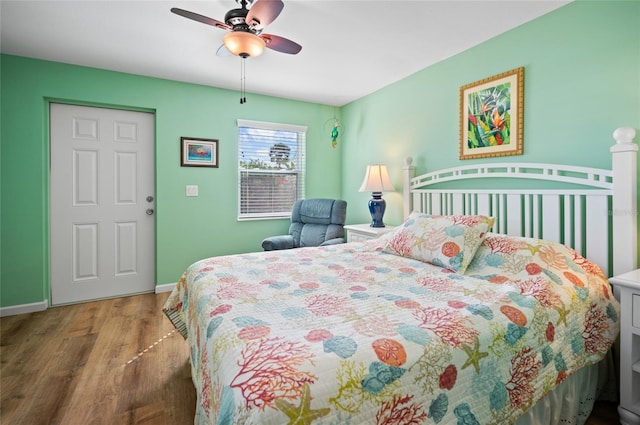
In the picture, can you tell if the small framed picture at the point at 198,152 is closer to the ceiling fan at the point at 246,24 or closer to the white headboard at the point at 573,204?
the ceiling fan at the point at 246,24

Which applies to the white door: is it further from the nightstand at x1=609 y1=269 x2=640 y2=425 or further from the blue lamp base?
the nightstand at x1=609 y1=269 x2=640 y2=425

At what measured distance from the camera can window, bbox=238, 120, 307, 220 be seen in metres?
4.01

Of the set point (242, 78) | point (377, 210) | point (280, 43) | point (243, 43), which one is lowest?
point (377, 210)

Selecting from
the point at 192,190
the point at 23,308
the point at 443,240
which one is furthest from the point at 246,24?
the point at 23,308

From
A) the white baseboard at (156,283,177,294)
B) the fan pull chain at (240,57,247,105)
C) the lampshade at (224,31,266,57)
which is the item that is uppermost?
the fan pull chain at (240,57,247,105)

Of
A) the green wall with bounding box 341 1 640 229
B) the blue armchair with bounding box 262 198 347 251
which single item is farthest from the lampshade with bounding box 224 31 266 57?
the blue armchair with bounding box 262 198 347 251

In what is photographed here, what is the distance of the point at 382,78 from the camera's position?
343 cm

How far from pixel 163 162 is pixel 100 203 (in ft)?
2.50

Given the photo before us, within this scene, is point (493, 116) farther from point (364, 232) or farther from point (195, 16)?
point (195, 16)

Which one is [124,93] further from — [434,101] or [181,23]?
[434,101]

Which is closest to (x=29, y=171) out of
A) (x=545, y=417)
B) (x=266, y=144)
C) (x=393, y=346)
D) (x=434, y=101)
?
(x=266, y=144)

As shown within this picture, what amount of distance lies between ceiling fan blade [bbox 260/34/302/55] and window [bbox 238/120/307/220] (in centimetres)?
189

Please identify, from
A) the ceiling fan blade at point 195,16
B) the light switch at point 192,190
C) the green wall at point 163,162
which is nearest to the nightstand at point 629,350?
the ceiling fan blade at point 195,16

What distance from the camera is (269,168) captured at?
418 cm
